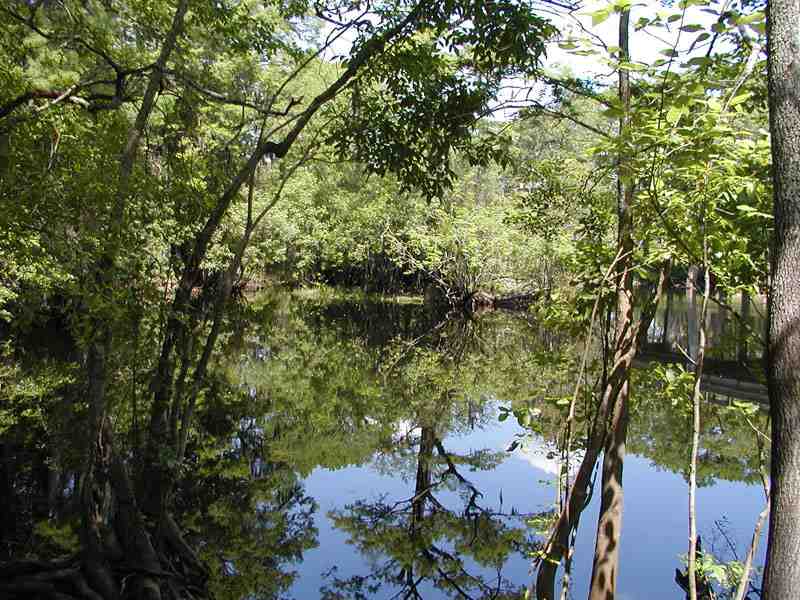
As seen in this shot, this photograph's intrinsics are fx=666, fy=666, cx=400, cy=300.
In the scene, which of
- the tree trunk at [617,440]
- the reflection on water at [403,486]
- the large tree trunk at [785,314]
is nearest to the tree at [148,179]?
the reflection on water at [403,486]

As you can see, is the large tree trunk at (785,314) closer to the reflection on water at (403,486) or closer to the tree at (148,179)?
the reflection on water at (403,486)

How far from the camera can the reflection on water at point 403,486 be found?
604 centimetres

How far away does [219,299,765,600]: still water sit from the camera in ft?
20.0

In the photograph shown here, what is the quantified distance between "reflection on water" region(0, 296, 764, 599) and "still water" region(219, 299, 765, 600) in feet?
0.09

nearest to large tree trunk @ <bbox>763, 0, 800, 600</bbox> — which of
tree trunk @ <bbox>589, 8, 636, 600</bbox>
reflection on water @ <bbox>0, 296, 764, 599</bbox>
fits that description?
reflection on water @ <bbox>0, 296, 764, 599</bbox>

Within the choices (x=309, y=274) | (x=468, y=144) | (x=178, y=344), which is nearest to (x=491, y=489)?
(x=178, y=344)

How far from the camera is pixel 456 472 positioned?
9102 millimetres

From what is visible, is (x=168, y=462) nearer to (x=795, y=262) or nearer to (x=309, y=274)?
(x=795, y=262)

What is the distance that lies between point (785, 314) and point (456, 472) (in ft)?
25.4

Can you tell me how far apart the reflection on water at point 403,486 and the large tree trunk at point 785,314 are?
148 centimetres

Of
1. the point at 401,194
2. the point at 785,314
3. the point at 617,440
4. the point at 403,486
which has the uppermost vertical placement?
the point at 401,194

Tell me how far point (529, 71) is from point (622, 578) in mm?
4562

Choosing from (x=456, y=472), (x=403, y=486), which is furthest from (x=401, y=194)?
(x=456, y=472)

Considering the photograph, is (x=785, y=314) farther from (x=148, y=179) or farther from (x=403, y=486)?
(x=403, y=486)
